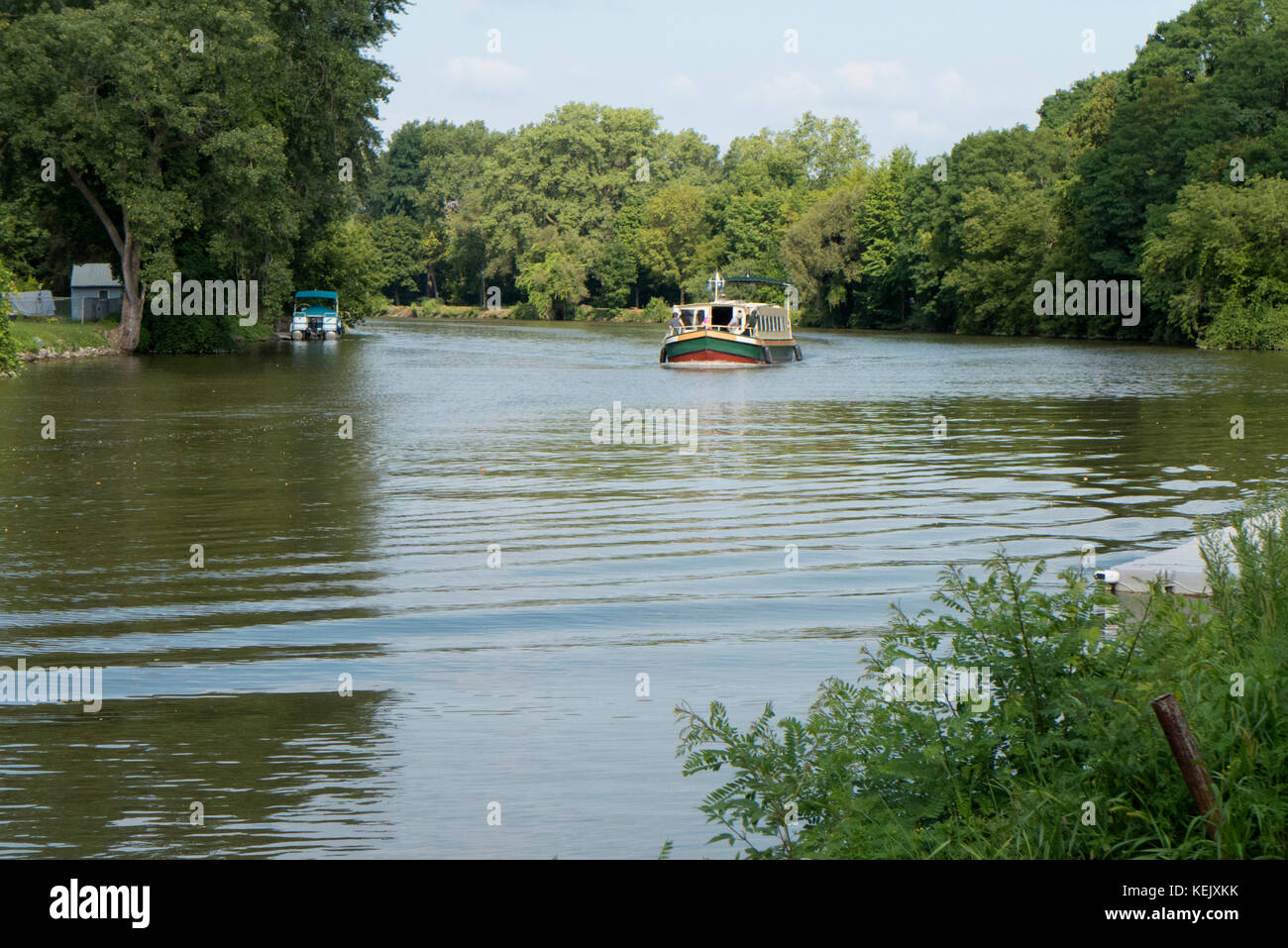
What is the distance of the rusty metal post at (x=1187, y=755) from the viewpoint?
186 inches

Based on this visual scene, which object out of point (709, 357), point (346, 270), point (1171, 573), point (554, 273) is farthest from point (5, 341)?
point (554, 273)

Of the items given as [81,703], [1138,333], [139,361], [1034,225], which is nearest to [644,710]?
[81,703]

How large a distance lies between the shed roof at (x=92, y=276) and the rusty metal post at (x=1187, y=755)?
63550mm

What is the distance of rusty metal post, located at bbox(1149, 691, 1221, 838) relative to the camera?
4.73m

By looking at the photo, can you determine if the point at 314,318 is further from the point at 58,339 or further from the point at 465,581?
the point at 465,581

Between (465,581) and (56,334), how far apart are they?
4282 centimetres

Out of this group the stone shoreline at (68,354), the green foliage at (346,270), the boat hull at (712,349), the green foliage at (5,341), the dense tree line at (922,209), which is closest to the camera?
the green foliage at (5,341)

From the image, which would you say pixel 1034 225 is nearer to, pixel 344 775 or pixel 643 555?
pixel 643 555

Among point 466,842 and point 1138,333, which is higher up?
point 1138,333

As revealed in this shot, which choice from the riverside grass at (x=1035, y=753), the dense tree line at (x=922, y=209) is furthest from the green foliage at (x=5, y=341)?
the dense tree line at (x=922, y=209)

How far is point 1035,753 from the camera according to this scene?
5.79 m

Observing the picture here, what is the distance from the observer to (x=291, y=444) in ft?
78.9

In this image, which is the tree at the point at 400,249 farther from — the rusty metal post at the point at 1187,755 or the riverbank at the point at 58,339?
the rusty metal post at the point at 1187,755

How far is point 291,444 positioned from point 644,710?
16.7 meters
